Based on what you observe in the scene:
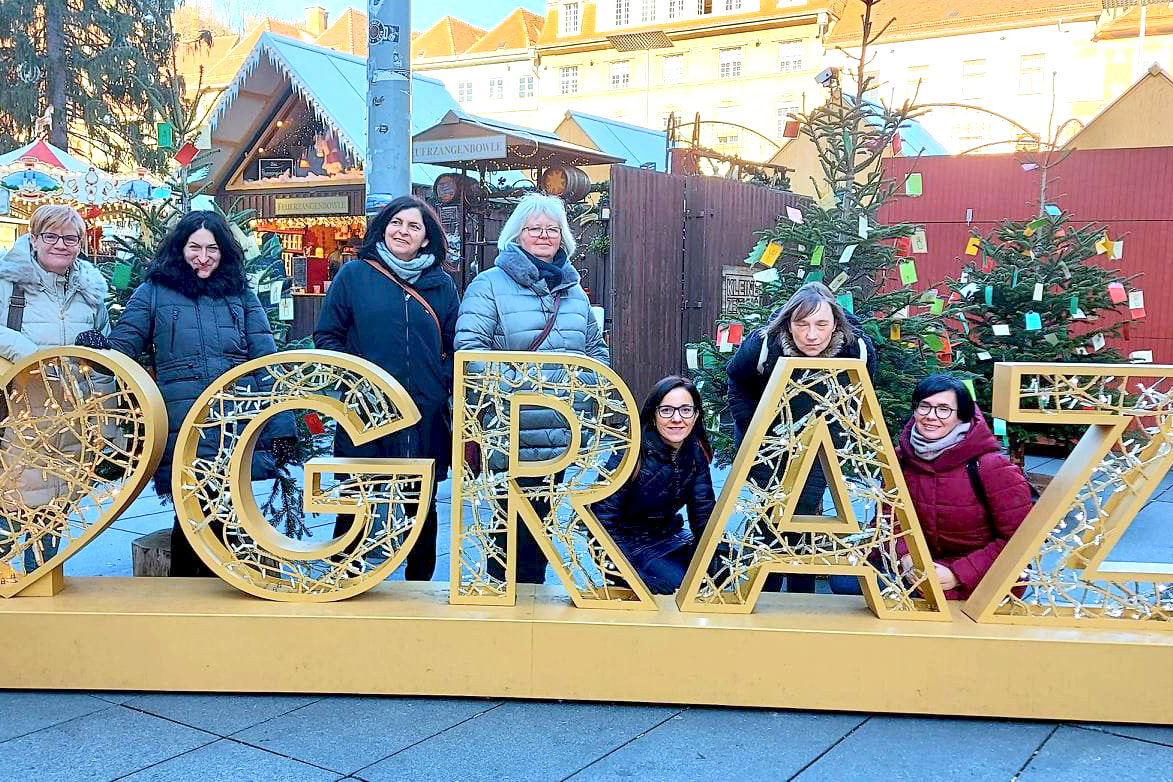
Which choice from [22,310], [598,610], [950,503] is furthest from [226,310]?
[950,503]

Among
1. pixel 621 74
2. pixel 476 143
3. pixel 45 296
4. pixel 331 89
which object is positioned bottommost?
pixel 45 296

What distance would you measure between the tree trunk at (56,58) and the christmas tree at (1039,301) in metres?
21.4

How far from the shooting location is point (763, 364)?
3.93 metres

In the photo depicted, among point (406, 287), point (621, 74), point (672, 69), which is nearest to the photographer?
point (406, 287)

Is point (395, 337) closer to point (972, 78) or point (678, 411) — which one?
point (678, 411)

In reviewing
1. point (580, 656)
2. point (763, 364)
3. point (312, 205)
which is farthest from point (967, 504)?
point (312, 205)

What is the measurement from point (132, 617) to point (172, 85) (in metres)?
23.1

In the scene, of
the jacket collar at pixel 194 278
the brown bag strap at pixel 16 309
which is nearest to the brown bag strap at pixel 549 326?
the jacket collar at pixel 194 278

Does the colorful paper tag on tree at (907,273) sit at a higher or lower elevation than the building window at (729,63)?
lower

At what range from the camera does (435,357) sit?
396 centimetres

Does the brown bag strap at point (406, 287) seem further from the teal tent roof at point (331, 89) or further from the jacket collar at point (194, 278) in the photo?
the teal tent roof at point (331, 89)

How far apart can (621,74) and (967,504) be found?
53.6 m

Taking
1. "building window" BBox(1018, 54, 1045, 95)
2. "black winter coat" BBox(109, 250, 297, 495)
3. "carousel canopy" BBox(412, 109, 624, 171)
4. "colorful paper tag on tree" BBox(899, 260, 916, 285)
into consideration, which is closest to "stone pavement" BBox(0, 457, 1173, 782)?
"black winter coat" BBox(109, 250, 297, 495)

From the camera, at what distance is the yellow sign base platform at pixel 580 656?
10.1ft
